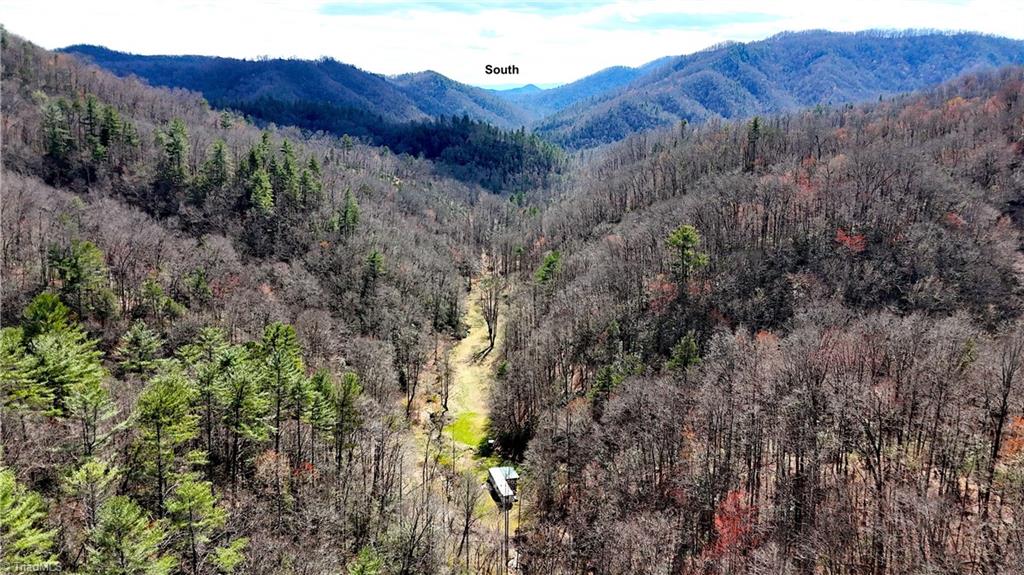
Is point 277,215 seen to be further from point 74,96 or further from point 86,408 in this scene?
point 74,96

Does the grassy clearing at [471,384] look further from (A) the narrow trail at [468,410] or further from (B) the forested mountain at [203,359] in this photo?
(B) the forested mountain at [203,359]

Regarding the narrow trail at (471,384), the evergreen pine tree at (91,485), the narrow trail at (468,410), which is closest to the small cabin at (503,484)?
the narrow trail at (468,410)

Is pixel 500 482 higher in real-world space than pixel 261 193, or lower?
lower

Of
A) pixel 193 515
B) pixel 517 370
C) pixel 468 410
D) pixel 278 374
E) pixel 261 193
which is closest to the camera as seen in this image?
pixel 193 515

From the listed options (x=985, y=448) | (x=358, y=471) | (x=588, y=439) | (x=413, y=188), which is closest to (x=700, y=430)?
(x=588, y=439)

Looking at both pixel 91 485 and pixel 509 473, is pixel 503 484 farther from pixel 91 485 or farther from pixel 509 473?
pixel 91 485

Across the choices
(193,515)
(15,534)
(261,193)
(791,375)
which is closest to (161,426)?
(193,515)

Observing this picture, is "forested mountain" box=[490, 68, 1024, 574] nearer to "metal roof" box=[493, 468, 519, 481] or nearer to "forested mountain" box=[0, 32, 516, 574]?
"metal roof" box=[493, 468, 519, 481]
